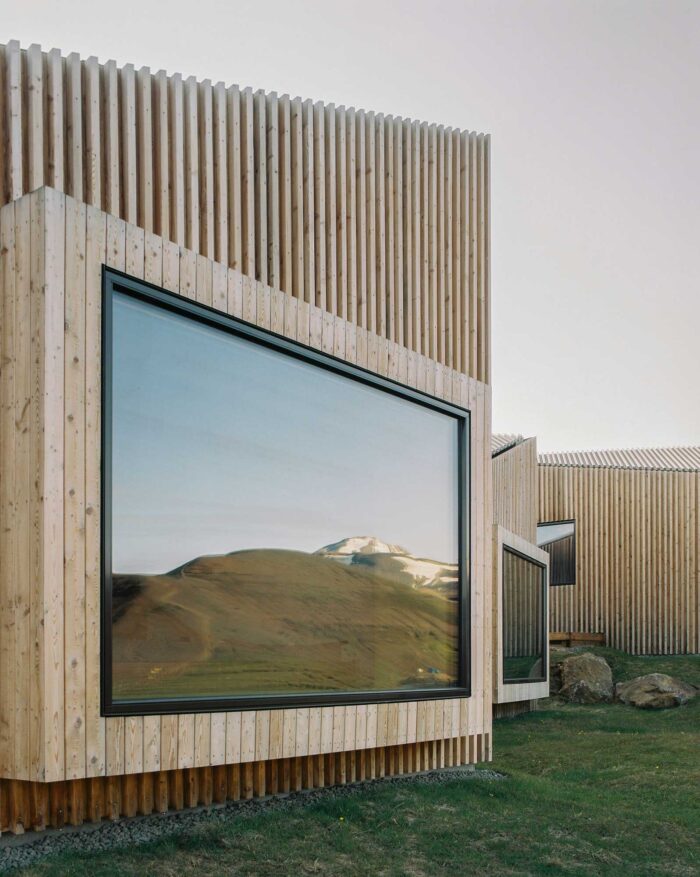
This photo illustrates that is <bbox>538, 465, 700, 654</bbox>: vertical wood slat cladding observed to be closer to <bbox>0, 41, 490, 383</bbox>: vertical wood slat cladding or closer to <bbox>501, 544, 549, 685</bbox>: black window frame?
<bbox>501, 544, 549, 685</bbox>: black window frame

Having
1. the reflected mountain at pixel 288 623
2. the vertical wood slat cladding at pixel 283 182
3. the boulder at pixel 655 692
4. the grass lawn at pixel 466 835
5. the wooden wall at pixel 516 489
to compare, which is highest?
the vertical wood slat cladding at pixel 283 182

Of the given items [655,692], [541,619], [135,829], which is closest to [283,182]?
[135,829]

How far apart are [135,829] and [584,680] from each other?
12473 millimetres

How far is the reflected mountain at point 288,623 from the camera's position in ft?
17.5

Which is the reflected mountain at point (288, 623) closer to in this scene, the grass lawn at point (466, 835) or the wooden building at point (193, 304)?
the wooden building at point (193, 304)

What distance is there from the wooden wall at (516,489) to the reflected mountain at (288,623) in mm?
4974

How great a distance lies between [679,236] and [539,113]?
4377mm

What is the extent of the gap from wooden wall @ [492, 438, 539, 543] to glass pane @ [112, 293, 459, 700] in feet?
16.5

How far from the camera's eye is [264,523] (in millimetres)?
6246

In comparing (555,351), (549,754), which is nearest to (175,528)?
(549,754)

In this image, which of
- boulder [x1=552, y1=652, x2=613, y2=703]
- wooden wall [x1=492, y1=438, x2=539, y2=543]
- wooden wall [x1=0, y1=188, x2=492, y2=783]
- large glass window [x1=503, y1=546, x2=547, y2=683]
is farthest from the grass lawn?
boulder [x1=552, y1=652, x2=613, y2=703]

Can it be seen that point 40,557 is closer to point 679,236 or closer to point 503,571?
point 503,571

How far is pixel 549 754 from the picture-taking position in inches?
458

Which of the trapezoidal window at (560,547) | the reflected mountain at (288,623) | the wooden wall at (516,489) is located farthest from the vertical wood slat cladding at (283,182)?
the trapezoidal window at (560,547)
